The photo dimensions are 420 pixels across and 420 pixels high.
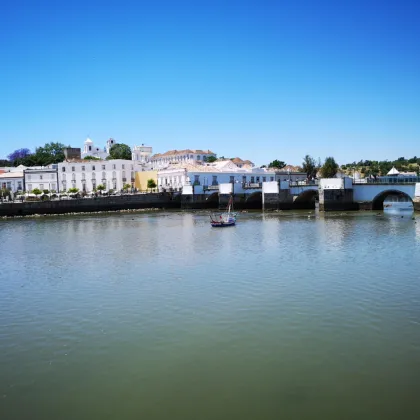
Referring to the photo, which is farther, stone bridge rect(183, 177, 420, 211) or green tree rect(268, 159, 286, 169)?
green tree rect(268, 159, 286, 169)

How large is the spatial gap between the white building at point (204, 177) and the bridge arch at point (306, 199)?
8262 mm

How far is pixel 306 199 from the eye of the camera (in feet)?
221

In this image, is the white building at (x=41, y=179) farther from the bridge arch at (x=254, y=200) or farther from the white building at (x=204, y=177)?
the bridge arch at (x=254, y=200)

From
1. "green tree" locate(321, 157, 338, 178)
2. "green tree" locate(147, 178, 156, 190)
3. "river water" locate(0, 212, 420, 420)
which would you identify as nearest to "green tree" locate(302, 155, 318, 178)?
"green tree" locate(321, 157, 338, 178)

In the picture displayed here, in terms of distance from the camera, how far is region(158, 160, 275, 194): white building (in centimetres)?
7369

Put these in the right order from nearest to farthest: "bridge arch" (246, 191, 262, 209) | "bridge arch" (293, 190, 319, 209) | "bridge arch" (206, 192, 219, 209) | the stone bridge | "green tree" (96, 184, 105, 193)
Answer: the stone bridge
"bridge arch" (293, 190, 319, 209)
"bridge arch" (246, 191, 262, 209)
"bridge arch" (206, 192, 219, 209)
"green tree" (96, 184, 105, 193)

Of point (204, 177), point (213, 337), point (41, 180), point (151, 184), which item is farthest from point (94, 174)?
point (213, 337)

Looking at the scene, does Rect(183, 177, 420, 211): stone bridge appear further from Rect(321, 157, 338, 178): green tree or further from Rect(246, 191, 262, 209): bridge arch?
Rect(321, 157, 338, 178): green tree

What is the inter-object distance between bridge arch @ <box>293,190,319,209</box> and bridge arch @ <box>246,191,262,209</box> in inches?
300

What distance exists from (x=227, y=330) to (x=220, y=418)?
4.41m

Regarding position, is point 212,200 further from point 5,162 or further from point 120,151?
point 5,162

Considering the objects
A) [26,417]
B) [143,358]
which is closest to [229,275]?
[143,358]

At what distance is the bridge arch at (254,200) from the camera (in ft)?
234

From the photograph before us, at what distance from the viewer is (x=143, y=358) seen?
1088 centimetres
